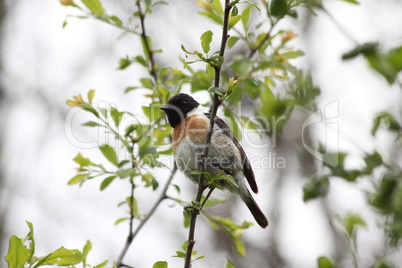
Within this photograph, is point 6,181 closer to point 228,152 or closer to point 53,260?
point 228,152

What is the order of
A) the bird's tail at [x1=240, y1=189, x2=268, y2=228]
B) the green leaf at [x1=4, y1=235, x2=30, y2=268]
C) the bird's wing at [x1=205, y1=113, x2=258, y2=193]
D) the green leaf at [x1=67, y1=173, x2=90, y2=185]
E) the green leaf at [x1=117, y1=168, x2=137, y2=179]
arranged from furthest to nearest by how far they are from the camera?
the bird's tail at [x1=240, y1=189, x2=268, y2=228], the bird's wing at [x1=205, y1=113, x2=258, y2=193], the green leaf at [x1=67, y1=173, x2=90, y2=185], the green leaf at [x1=117, y1=168, x2=137, y2=179], the green leaf at [x1=4, y1=235, x2=30, y2=268]

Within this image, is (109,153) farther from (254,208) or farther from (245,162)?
(254,208)

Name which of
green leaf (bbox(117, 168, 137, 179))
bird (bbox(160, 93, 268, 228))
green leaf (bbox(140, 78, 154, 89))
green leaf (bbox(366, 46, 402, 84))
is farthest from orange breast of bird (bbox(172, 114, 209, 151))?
green leaf (bbox(366, 46, 402, 84))

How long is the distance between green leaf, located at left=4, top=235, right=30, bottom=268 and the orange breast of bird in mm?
2198

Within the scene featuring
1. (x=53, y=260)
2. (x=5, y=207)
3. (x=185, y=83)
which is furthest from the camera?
(x=5, y=207)

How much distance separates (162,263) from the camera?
2.63 m

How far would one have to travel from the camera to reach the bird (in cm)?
436

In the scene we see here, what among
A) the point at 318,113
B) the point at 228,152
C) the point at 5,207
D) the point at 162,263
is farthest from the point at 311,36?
the point at 318,113

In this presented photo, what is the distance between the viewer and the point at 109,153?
362cm

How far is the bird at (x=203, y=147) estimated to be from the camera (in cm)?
436

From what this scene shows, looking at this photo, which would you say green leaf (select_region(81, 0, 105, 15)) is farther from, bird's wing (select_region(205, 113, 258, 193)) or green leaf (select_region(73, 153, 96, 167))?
bird's wing (select_region(205, 113, 258, 193))

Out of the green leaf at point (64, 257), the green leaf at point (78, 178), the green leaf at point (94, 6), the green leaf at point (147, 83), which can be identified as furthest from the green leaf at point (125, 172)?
the green leaf at point (94, 6)

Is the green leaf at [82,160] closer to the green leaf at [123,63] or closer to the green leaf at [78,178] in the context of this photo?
the green leaf at [78,178]

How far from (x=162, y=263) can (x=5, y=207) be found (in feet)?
23.4
